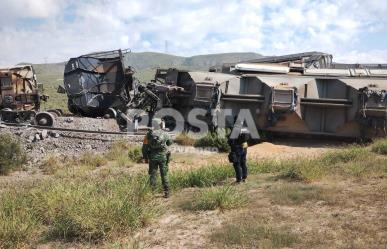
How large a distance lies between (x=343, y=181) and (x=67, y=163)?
9.23 metres

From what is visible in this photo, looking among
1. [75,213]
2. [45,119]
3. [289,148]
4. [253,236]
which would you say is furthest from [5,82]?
[253,236]

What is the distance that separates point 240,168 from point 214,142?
7.02 meters

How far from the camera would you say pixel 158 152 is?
28.8 ft

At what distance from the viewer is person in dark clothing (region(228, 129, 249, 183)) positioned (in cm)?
959

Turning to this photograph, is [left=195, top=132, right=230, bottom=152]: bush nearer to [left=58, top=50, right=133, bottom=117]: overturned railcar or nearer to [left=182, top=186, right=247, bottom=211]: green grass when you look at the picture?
[left=58, top=50, right=133, bottom=117]: overturned railcar

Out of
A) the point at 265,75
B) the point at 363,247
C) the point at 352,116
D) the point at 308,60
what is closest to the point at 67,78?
the point at 265,75

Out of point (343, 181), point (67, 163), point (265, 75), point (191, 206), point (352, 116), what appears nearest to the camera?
point (191, 206)

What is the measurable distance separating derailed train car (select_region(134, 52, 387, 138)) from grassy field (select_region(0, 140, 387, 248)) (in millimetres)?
6814

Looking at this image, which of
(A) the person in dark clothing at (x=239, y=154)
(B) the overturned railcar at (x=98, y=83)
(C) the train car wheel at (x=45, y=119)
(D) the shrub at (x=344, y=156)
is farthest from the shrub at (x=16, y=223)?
(B) the overturned railcar at (x=98, y=83)

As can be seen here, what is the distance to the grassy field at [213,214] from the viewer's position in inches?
234

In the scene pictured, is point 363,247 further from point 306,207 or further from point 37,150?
point 37,150

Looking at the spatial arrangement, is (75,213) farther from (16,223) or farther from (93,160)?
(93,160)

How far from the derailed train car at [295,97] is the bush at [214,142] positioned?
98 centimetres

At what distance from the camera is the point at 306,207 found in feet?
23.6
